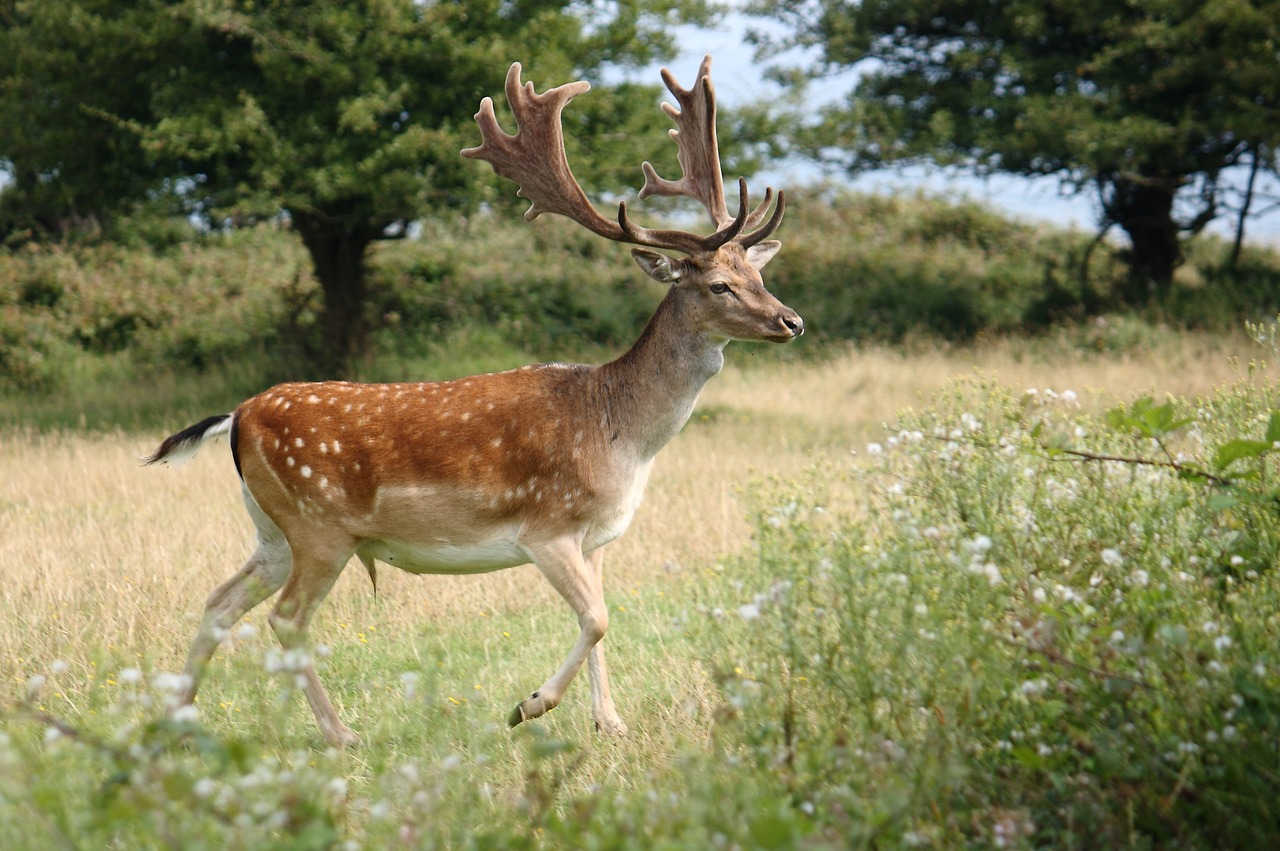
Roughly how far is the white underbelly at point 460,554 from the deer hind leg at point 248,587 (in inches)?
20.8

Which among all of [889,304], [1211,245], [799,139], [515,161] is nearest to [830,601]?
[515,161]

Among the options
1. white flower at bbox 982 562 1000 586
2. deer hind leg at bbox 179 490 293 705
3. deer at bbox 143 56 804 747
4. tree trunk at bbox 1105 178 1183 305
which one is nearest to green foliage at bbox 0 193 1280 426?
tree trunk at bbox 1105 178 1183 305

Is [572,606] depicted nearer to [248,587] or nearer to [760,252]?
[248,587]

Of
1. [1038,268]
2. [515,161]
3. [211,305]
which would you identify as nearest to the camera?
[515,161]

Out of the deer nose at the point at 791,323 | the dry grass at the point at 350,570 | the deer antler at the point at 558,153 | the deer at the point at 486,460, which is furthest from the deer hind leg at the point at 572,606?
the deer antler at the point at 558,153

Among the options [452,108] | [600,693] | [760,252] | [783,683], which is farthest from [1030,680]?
[452,108]

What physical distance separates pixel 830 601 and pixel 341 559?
7.88 ft

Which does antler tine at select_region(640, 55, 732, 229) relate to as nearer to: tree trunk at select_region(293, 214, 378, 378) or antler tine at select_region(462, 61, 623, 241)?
antler tine at select_region(462, 61, 623, 241)

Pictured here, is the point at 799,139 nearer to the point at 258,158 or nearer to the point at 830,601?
the point at 258,158

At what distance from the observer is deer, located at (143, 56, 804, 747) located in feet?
17.5

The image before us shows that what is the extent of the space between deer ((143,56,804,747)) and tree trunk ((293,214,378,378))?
10.4 meters

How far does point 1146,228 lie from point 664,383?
16640mm

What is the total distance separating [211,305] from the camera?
1923cm

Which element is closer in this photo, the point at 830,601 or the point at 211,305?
the point at 830,601
